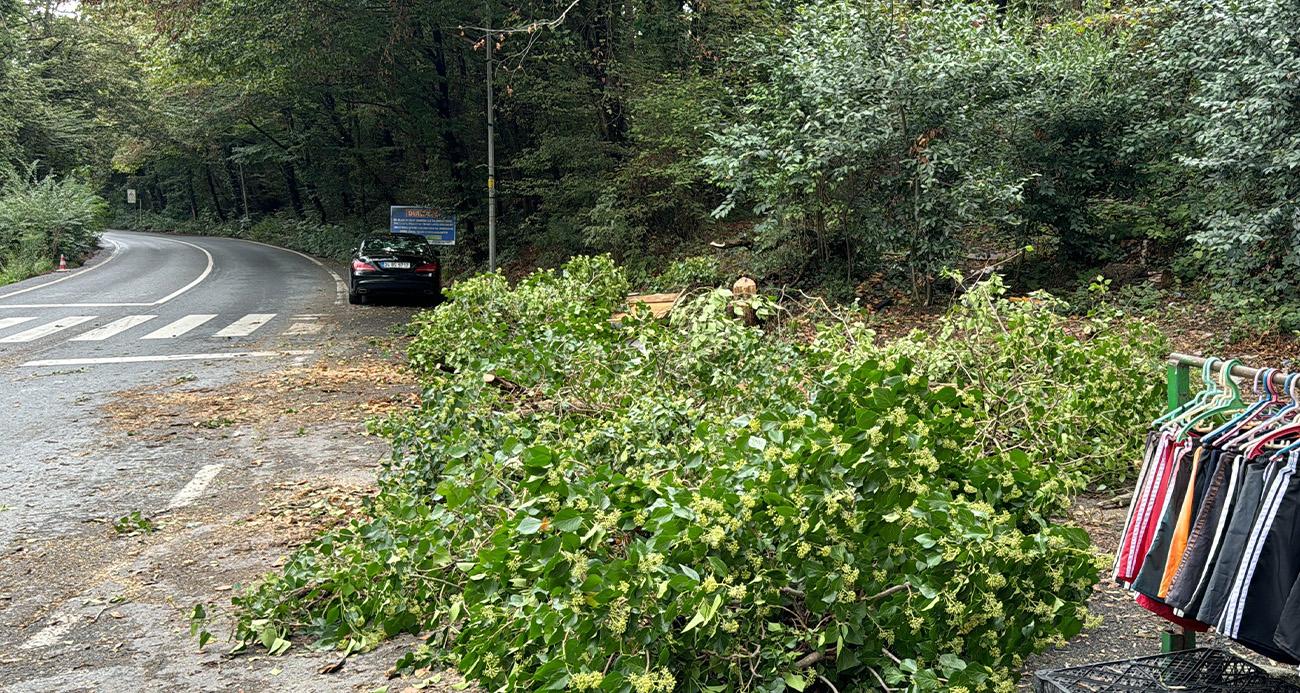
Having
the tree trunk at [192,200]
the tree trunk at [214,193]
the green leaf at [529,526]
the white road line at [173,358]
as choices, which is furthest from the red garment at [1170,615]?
the tree trunk at [192,200]

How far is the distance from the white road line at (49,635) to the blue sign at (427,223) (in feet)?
70.9

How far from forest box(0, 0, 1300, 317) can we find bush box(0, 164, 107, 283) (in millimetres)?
180

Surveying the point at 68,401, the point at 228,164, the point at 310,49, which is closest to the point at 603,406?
the point at 68,401

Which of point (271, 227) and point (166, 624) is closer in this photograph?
point (166, 624)

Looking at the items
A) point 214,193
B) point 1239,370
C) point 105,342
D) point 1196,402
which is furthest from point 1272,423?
point 214,193

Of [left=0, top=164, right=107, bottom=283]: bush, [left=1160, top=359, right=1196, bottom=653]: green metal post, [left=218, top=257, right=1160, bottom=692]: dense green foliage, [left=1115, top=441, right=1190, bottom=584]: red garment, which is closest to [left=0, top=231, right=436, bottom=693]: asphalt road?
[left=218, top=257, right=1160, bottom=692]: dense green foliage

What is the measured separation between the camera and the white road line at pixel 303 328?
14914 millimetres

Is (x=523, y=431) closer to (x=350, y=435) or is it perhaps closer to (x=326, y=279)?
(x=350, y=435)

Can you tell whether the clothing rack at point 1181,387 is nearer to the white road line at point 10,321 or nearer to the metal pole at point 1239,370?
the metal pole at point 1239,370

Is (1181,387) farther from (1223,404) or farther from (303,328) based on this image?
(303,328)

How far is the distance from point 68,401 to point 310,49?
1458cm

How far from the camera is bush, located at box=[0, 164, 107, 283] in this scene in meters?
28.2

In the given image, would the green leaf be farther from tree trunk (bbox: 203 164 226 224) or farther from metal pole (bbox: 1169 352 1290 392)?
tree trunk (bbox: 203 164 226 224)

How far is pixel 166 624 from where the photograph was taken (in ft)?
14.1
